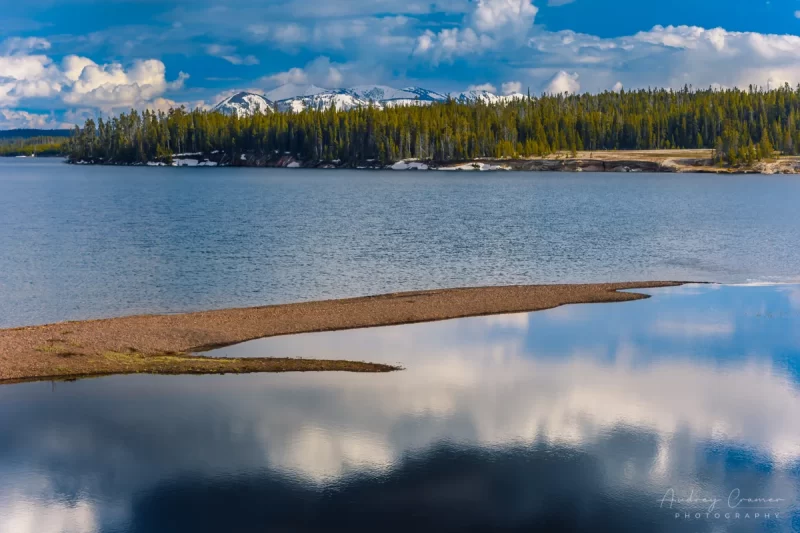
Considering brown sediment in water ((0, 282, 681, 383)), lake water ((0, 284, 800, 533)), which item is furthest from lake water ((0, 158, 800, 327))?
lake water ((0, 284, 800, 533))

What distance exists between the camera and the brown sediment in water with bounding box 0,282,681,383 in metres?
30.1

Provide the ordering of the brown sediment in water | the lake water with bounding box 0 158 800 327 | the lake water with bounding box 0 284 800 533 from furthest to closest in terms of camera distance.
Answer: the lake water with bounding box 0 158 800 327 < the brown sediment in water < the lake water with bounding box 0 284 800 533

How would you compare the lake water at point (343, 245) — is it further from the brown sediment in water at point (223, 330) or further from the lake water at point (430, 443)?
the lake water at point (430, 443)

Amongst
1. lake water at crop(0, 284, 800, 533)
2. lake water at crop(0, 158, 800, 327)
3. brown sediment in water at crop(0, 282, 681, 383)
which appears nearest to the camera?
lake water at crop(0, 284, 800, 533)

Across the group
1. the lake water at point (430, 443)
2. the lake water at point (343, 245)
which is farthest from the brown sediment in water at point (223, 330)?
the lake water at point (343, 245)

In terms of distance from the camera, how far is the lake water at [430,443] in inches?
736

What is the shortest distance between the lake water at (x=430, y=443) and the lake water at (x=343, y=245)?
1550 cm

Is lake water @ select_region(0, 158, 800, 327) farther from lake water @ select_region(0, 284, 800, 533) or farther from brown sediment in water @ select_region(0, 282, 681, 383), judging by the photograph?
lake water @ select_region(0, 284, 800, 533)

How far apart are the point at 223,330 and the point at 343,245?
3249 centimetres

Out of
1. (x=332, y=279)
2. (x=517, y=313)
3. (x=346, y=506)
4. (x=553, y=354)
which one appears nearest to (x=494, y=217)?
(x=332, y=279)

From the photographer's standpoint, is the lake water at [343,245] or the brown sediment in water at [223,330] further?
the lake water at [343,245]

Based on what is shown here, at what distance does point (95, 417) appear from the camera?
977 inches

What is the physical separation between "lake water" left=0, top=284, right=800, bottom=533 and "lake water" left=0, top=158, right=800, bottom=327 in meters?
15.5

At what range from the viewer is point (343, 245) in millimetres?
67812
